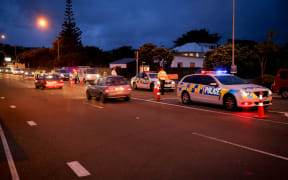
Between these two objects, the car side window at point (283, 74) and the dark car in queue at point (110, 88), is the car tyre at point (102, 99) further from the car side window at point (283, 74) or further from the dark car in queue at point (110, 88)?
the car side window at point (283, 74)

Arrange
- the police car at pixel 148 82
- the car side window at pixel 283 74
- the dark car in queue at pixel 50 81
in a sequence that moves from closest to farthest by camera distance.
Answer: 1. the car side window at pixel 283 74
2. the police car at pixel 148 82
3. the dark car in queue at pixel 50 81

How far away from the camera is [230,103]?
12055 millimetres

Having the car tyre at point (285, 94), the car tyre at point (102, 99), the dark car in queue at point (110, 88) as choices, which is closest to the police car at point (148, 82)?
the dark car in queue at point (110, 88)

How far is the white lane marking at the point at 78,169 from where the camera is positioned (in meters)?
5.04

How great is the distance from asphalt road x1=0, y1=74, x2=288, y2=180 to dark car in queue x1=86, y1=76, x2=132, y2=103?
3903 mm

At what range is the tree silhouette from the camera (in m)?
91.5

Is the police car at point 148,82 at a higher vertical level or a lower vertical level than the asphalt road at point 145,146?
higher

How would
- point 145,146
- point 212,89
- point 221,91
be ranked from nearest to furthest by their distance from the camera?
1. point 145,146
2. point 221,91
3. point 212,89

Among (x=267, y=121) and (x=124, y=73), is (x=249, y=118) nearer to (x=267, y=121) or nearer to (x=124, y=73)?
(x=267, y=121)

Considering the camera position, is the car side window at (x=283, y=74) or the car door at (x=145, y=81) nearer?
the car side window at (x=283, y=74)

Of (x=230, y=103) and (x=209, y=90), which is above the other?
(x=209, y=90)

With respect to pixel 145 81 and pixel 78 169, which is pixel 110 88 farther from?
pixel 78 169

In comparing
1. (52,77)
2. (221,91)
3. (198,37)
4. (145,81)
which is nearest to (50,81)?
(52,77)

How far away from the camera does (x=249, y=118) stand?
10.4 meters
